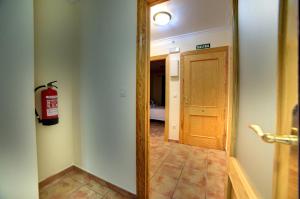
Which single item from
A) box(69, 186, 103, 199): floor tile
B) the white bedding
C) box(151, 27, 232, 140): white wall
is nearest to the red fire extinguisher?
box(69, 186, 103, 199): floor tile

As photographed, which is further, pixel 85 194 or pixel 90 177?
pixel 90 177

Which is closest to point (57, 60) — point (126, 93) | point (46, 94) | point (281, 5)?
point (46, 94)

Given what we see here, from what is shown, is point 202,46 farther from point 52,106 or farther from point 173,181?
point 52,106

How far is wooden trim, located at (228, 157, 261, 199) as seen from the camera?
0.65 meters

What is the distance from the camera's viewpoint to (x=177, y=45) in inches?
132

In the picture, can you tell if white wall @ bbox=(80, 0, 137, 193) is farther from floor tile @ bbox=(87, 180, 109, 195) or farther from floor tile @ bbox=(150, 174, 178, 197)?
floor tile @ bbox=(150, 174, 178, 197)

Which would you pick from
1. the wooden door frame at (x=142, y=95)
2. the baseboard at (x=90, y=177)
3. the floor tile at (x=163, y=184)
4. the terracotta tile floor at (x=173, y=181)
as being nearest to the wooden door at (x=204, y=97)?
the terracotta tile floor at (x=173, y=181)

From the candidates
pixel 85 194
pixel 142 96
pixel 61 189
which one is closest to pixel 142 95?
pixel 142 96

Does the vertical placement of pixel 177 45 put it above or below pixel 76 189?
above

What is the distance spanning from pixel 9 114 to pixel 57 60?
0.96 meters

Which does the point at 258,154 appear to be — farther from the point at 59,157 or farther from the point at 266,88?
the point at 59,157

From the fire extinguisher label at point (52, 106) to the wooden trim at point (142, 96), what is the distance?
111 cm

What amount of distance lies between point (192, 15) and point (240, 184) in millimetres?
2648

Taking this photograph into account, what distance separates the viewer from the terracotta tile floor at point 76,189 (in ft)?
5.54
